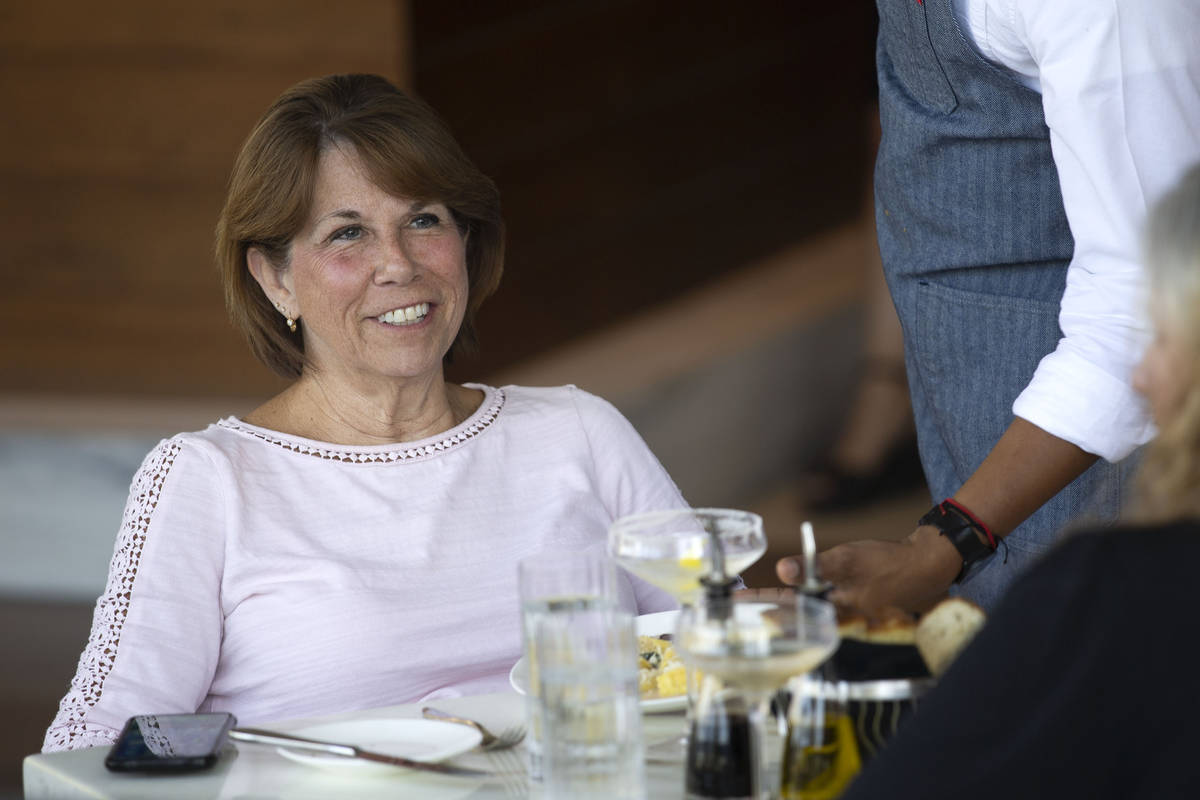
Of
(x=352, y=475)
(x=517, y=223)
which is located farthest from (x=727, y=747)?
(x=517, y=223)

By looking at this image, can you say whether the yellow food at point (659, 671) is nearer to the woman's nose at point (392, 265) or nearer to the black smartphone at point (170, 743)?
the black smartphone at point (170, 743)

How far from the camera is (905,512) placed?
5.36m

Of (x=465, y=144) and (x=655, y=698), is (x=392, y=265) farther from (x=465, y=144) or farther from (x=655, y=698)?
(x=465, y=144)

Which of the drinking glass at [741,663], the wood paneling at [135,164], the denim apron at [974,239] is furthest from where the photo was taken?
the wood paneling at [135,164]

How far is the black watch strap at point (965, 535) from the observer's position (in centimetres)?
159

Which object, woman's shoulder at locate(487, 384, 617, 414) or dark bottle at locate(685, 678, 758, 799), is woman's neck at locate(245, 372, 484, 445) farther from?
dark bottle at locate(685, 678, 758, 799)

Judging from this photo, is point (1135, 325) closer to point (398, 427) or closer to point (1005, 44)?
point (1005, 44)

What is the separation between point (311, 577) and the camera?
1.81 metres

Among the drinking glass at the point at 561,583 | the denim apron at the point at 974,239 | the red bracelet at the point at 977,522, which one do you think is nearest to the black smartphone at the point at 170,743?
the drinking glass at the point at 561,583

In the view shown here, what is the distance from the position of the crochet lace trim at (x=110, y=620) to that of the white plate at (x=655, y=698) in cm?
51

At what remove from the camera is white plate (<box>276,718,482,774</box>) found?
1.24m

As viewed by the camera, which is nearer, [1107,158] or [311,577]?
[1107,158]

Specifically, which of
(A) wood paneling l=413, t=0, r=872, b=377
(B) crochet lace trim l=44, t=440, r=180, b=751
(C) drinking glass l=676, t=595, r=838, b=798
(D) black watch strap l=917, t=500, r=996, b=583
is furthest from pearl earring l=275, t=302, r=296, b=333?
(A) wood paneling l=413, t=0, r=872, b=377

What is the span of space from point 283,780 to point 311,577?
1.90 ft
